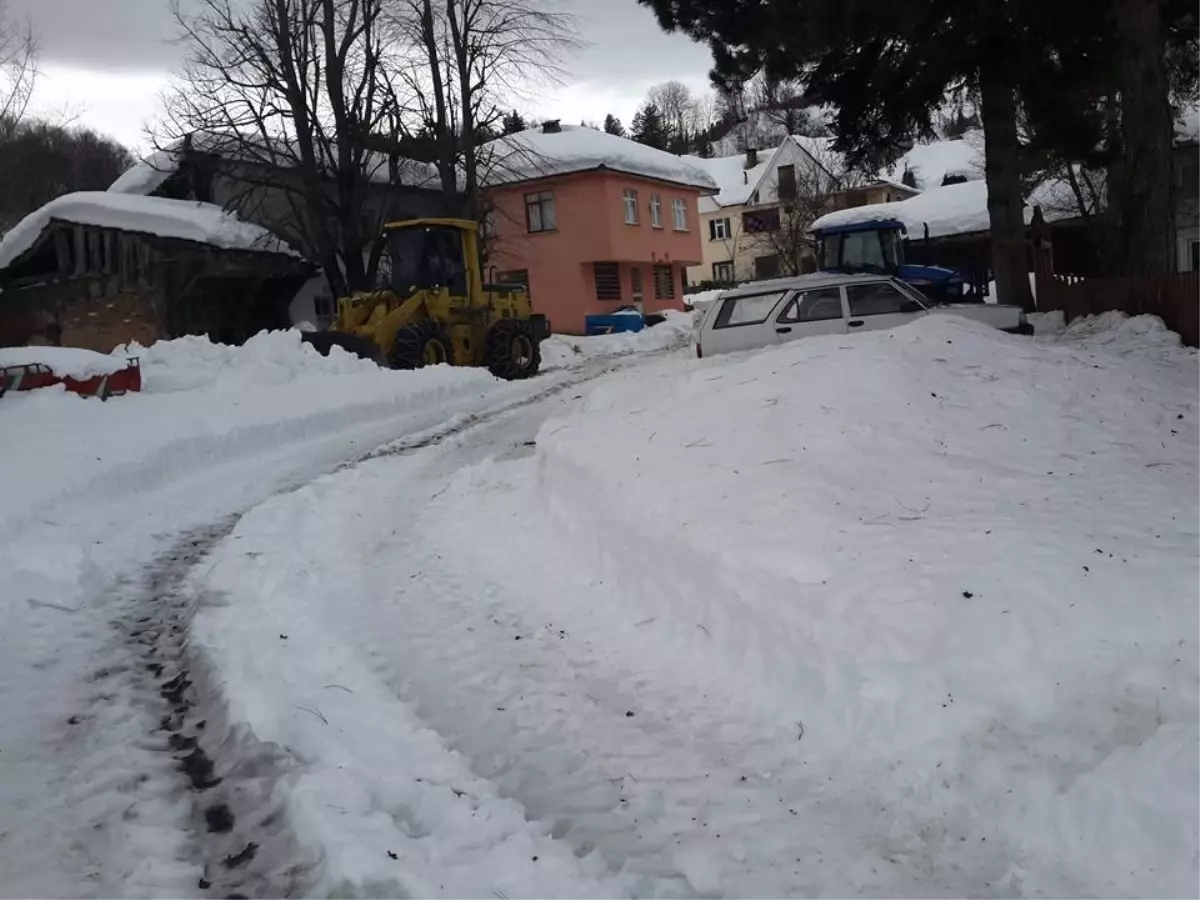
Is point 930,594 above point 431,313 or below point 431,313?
below

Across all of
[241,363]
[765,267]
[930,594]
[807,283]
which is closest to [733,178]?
[765,267]

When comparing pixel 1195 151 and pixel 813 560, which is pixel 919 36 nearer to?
pixel 813 560

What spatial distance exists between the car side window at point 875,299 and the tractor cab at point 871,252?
8170 mm

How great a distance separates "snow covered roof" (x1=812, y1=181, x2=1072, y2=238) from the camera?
3681 centimetres

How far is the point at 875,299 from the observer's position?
1360cm

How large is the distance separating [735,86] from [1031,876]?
57.4 feet

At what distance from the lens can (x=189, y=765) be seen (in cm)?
429

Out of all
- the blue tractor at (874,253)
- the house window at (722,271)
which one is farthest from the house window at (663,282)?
the house window at (722,271)

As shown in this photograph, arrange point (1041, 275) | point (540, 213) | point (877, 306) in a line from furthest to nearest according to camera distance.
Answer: point (540, 213)
point (1041, 275)
point (877, 306)

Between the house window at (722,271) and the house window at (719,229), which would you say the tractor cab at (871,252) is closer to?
the house window at (722,271)

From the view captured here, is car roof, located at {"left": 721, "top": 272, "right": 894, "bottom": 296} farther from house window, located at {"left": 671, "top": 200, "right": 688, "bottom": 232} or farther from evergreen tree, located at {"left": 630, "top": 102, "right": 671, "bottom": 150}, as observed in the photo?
evergreen tree, located at {"left": 630, "top": 102, "right": 671, "bottom": 150}

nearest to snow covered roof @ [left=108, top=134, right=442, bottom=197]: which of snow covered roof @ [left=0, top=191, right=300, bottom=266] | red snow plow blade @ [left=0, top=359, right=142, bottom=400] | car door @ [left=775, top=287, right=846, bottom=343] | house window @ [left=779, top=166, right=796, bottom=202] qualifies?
snow covered roof @ [left=0, top=191, right=300, bottom=266]

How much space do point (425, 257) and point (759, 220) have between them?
47.0 meters

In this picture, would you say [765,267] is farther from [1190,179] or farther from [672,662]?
[672,662]
